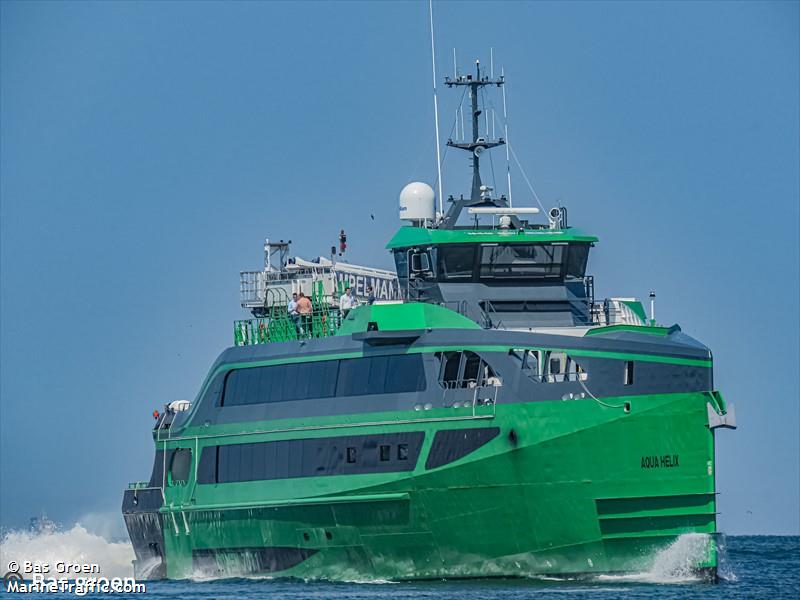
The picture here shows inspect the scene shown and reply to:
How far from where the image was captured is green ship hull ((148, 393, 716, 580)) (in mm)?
43781

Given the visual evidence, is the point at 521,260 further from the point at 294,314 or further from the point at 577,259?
the point at 294,314

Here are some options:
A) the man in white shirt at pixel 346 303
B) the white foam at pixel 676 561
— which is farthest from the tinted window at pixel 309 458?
the white foam at pixel 676 561

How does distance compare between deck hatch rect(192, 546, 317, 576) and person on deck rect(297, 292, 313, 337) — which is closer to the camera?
deck hatch rect(192, 546, 317, 576)

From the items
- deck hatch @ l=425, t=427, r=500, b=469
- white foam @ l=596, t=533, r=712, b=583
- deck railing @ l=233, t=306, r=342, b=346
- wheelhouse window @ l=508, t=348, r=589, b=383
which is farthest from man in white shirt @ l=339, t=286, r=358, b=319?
white foam @ l=596, t=533, r=712, b=583

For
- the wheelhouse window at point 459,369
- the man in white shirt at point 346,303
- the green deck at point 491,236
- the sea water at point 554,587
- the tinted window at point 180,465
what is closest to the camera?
the sea water at point 554,587

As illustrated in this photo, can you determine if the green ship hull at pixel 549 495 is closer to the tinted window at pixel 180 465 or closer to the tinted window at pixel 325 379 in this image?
the tinted window at pixel 325 379

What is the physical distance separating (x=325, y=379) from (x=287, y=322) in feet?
12.8

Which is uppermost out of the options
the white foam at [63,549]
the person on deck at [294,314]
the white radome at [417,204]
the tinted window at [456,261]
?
the white radome at [417,204]

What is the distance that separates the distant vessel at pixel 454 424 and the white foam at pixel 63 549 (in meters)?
7.99

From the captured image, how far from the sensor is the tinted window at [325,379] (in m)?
46.8

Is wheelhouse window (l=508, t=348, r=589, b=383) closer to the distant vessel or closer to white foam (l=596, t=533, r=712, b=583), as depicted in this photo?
the distant vessel

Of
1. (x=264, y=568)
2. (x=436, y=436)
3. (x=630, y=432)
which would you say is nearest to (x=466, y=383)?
(x=436, y=436)

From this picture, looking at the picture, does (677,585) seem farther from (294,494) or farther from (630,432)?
(294,494)

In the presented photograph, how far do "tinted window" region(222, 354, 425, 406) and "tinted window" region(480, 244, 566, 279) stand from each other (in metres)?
3.36
